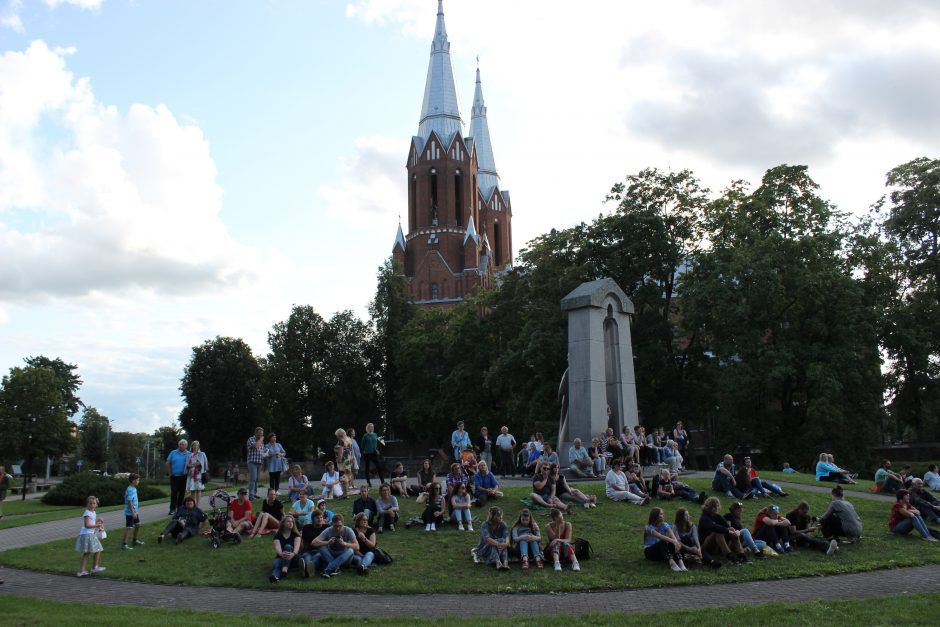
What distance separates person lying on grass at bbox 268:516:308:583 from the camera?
43.4 feet

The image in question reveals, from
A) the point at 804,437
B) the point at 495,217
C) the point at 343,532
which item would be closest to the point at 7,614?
the point at 343,532

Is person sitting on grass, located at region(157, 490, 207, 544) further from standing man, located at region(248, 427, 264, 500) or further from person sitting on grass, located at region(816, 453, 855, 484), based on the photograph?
person sitting on grass, located at region(816, 453, 855, 484)

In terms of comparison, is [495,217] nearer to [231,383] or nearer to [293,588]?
[231,383]

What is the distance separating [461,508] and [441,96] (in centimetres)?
8028

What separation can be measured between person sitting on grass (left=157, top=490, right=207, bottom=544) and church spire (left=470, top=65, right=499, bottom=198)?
87432 mm

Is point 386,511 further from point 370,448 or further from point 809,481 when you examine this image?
point 809,481

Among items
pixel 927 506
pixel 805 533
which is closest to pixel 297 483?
pixel 805 533

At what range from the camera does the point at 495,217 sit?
9975cm

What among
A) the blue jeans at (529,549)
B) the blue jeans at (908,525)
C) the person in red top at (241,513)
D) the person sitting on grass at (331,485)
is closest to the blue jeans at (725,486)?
the blue jeans at (908,525)

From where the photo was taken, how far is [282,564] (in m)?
13.4

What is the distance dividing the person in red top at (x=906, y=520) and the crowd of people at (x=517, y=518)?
0.8 inches

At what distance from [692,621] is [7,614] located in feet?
28.9

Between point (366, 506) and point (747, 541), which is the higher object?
point (366, 506)

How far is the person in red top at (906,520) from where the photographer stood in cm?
1588
